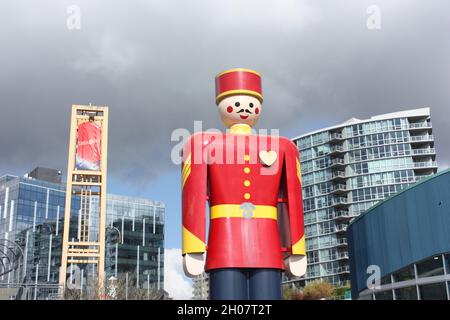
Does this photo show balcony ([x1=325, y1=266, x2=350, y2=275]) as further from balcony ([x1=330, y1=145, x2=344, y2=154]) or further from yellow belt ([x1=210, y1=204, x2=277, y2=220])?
yellow belt ([x1=210, y1=204, x2=277, y2=220])

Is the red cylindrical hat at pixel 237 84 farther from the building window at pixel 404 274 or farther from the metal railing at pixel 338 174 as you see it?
the metal railing at pixel 338 174

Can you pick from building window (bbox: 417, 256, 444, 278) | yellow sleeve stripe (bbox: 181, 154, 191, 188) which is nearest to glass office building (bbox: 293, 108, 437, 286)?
building window (bbox: 417, 256, 444, 278)

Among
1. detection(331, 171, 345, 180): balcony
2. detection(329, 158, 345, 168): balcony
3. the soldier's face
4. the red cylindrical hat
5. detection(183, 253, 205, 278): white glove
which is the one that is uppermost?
detection(329, 158, 345, 168): balcony

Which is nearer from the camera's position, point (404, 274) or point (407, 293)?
point (407, 293)

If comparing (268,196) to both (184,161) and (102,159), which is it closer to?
(184,161)

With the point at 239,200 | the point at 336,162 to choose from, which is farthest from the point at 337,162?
the point at 239,200

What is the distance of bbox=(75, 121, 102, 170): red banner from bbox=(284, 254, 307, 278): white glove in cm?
1350

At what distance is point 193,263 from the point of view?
10.8 m

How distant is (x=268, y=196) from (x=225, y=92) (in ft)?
7.28

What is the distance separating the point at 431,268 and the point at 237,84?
732 cm

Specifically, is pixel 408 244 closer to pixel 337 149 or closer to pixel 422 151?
pixel 422 151

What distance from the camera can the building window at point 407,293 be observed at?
15.7 m

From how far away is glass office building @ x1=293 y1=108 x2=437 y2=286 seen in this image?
55.8 metres
